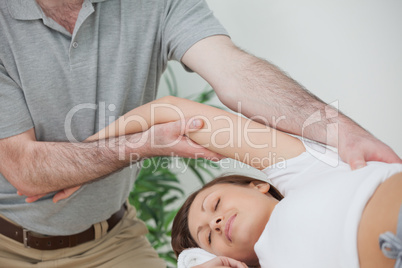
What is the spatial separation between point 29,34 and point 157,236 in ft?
4.63

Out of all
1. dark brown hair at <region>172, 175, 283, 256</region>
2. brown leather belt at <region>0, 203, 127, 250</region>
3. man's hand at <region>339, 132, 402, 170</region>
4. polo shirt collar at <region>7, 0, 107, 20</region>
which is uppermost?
polo shirt collar at <region>7, 0, 107, 20</region>

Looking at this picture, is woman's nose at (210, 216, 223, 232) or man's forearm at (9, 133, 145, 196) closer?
woman's nose at (210, 216, 223, 232)

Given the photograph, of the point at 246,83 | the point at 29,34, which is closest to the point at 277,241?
the point at 246,83

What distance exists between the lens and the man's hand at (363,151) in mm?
1176

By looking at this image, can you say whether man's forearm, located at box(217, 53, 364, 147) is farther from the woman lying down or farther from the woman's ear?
the woman's ear

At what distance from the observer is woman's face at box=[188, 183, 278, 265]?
4.60ft

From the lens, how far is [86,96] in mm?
1757

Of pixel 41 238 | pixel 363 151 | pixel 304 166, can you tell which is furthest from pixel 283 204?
pixel 41 238

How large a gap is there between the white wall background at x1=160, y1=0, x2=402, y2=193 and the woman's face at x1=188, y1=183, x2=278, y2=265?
1240 millimetres

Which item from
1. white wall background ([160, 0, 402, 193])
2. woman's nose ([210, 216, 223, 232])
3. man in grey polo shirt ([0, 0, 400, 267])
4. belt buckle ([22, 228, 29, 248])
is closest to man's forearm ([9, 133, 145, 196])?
man in grey polo shirt ([0, 0, 400, 267])

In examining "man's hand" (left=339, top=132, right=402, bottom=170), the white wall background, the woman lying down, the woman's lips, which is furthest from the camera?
the white wall background

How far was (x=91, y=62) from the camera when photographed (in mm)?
1729

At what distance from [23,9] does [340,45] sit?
5.49 ft

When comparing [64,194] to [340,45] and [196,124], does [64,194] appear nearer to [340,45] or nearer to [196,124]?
[196,124]
